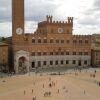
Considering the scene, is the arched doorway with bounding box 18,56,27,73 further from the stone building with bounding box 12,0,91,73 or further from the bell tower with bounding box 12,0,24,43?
the bell tower with bounding box 12,0,24,43

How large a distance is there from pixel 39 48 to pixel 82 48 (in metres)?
11.3

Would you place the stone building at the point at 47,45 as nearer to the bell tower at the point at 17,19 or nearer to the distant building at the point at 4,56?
the bell tower at the point at 17,19

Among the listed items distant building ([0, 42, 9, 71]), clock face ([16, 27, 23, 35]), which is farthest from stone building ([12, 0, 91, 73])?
distant building ([0, 42, 9, 71])

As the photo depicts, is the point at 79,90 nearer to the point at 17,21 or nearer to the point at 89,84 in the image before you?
the point at 89,84

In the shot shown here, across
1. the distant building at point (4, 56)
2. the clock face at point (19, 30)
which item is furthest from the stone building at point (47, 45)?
the distant building at point (4, 56)

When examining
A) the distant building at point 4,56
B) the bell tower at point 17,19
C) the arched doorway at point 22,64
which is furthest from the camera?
the distant building at point 4,56

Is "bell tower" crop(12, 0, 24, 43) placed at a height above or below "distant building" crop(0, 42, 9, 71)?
above

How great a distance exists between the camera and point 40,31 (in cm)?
8462

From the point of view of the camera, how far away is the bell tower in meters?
74.9

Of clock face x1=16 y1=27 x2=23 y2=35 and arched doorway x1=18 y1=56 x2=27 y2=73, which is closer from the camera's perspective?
arched doorway x1=18 y1=56 x2=27 y2=73

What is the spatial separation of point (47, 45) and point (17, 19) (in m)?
9.63

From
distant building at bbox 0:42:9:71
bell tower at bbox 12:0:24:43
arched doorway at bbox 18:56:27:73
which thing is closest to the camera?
bell tower at bbox 12:0:24:43

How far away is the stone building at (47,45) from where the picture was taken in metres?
75.4

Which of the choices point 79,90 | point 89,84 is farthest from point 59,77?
point 79,90
